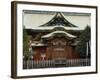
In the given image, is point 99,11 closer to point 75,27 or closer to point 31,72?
point 75,27

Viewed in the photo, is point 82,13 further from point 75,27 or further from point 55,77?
point 55,77

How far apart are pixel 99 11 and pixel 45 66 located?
71 centimetres

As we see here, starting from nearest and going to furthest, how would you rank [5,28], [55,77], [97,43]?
[5,28], [55,77], [97,43]

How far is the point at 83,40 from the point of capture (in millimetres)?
2113

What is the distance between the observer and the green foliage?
210 centimetres

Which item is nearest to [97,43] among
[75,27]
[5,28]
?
[75,27]

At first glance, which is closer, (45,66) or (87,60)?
(45,66)

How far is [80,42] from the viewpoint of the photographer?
210 centimetres

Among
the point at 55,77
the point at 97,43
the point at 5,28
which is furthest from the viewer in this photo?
the point at 97,43

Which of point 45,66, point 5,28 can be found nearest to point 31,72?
point 45,66

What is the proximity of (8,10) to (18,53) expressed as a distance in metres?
0.34

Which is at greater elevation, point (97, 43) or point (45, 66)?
point (97, 43)

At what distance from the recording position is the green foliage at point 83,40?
82.7 inches

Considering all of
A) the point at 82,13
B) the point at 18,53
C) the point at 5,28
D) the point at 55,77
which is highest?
the point at 82,13
